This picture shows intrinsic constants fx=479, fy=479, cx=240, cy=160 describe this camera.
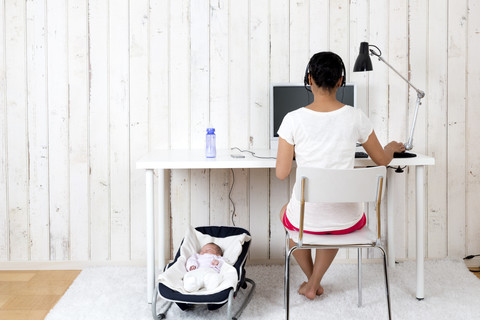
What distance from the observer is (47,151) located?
283cm

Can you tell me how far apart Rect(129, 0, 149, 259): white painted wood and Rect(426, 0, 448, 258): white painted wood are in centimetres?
169

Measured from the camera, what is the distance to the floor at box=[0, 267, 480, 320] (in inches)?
88.7

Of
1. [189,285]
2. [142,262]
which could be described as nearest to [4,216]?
[142,262]

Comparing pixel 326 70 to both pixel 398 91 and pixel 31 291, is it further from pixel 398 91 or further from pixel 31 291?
pixel 31 291

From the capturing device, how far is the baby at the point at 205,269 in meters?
2.08

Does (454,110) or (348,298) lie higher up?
(454,110)

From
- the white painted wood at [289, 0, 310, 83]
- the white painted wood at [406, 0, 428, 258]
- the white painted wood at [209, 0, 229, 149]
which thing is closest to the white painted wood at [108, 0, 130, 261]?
the white painted wood at [209, 0, 229, 149]

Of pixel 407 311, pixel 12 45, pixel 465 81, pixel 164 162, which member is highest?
pixel 12 45

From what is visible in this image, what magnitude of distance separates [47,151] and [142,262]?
87 cm

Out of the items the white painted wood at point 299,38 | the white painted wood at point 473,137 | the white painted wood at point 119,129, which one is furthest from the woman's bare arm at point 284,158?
the white painted wood at point 473,137

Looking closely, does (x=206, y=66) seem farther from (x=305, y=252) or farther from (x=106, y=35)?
(x=305, y=252)

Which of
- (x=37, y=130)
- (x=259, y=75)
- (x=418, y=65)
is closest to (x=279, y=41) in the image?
(x=259, y=75)

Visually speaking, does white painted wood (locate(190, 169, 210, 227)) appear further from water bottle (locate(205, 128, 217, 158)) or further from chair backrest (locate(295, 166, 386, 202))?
chair backrest (locate(295, 166, 386, 202))

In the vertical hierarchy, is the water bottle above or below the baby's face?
above
